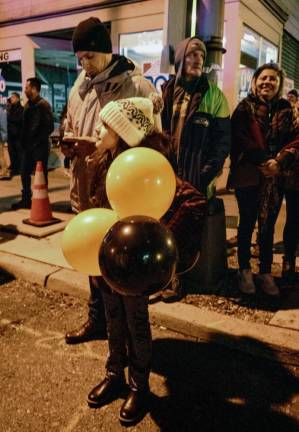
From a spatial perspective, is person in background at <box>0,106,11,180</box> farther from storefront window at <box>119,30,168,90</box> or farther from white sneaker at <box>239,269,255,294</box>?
white sneaker at <box>239,269,255,294</box>

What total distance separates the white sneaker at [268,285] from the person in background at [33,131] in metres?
4.37

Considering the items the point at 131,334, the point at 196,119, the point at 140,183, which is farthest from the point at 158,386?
the point at 196,119

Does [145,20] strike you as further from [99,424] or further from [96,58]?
[99,424]

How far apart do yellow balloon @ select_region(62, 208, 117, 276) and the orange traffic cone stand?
12.3 ft

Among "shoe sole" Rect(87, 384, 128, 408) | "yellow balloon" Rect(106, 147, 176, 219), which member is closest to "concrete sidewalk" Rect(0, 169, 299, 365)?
"shoe sole" Rect(87, 384, 128, 408)

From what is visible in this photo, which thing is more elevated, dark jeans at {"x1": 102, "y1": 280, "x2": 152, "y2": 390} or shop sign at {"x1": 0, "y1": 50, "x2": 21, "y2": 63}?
shop sign at {"x1": 0, "y1": 50, "x2": 21, "y2": 63}

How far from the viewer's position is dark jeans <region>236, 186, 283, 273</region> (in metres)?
3.79

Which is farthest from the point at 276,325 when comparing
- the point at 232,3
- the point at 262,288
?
the point at 232,3

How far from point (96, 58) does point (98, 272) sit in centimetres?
148

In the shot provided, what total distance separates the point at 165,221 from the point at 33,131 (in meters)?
5.02

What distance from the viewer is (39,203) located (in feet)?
19.6

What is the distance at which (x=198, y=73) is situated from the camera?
3.55 meters

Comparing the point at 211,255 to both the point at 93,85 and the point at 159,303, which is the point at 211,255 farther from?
the point at 93,85

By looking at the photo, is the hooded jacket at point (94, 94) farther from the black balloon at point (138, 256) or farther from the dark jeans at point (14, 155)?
the dark jeans at point (14, 155)
